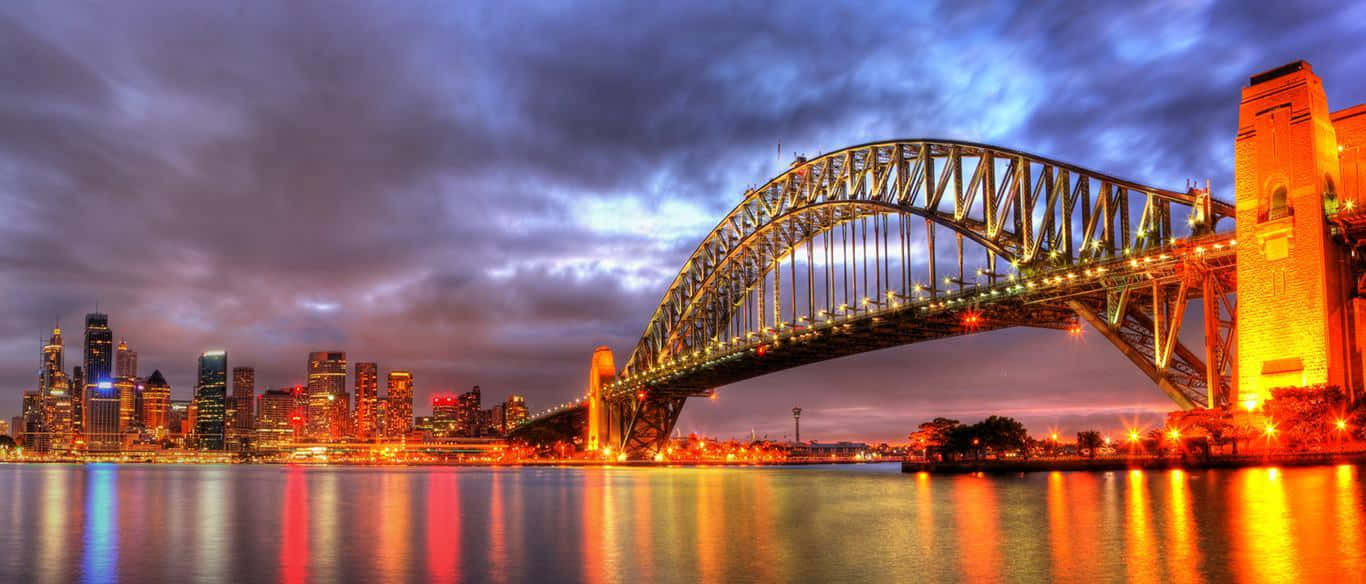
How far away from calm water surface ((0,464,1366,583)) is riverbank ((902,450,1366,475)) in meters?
1.05

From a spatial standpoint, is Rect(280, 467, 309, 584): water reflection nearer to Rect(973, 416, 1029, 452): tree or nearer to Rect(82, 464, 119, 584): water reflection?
Rect(82, 464, 119, 584): water reflection

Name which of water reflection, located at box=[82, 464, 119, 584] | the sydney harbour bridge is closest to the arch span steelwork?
the sydney harbour bridge

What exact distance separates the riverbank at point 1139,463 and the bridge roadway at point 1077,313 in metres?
3.69

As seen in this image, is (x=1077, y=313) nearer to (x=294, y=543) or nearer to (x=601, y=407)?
(x=294, y=543)

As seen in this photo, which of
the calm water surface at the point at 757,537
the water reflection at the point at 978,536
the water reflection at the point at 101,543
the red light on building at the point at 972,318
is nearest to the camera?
the water reflection at the point at 978,536

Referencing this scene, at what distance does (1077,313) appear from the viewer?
64.0 meters

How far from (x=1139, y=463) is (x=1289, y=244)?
1441 centimetres

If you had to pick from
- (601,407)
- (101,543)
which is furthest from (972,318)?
(601,407)

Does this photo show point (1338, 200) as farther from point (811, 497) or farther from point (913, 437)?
point (913, 437)

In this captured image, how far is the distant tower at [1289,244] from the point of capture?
4884 cm

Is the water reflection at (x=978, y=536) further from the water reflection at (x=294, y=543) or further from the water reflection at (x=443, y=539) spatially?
the water reflection at (x=294, y=543)

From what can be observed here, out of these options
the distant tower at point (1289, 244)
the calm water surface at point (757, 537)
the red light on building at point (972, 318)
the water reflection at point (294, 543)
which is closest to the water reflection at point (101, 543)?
the calm water surface at point (757, 537)

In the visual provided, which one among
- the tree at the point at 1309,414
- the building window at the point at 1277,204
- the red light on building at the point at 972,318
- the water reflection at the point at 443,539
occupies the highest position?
the building window at the point at 1277,204


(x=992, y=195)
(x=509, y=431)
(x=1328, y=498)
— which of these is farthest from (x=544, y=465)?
(x=1328, y=498)
